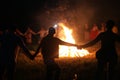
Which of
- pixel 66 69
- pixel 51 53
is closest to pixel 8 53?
pixel 51 53

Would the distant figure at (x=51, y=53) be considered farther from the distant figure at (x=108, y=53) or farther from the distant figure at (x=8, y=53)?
the distant figure at (x=108, y=53)

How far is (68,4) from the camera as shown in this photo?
3356cm

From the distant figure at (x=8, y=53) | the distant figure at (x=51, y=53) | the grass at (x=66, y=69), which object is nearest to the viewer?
the distant figure at (x=8, y=53)

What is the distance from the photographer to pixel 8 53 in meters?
10.3

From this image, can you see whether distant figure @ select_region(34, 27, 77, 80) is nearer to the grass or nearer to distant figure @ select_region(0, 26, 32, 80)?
distant figure @ select_region(0, 26, 32, 80)

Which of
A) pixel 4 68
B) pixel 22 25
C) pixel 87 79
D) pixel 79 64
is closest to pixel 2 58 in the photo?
pixel 4 68

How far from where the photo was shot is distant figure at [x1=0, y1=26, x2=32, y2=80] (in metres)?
10.2

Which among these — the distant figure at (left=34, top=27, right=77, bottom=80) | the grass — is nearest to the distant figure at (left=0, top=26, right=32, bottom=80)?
the distant figure at (left=34, top=27, right=77, bottom=80)

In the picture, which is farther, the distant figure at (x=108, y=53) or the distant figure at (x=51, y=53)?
the distant figure at (x=51, y=53)

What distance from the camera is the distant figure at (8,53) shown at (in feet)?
33.6

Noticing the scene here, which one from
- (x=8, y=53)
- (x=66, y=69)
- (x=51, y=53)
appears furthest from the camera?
(x=66, y=69)

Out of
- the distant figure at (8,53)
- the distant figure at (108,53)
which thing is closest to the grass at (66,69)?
the distant figure at (108,53)

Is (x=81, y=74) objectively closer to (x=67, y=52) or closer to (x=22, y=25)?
(x=67, y=52)

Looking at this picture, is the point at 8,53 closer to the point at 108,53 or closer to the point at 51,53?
the point at 51,53
